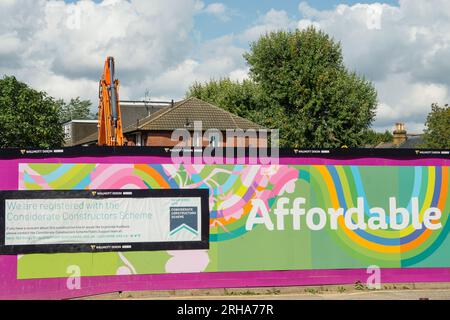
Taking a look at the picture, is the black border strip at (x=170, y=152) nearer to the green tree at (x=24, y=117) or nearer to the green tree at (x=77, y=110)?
the green tree at (x=24, y=117)

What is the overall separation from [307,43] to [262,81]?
474 centimetres

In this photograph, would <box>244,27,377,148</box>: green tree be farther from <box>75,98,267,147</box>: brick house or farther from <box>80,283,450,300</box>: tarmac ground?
<box>80,283,450,300</box>: tarmac ground

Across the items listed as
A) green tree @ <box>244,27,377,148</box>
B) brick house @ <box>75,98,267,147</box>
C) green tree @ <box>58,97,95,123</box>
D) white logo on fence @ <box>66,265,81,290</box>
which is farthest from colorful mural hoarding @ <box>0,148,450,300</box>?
green tree @ <box>58,97,95,123</box>

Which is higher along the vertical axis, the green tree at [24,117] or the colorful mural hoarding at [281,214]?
the green tree at [24,117]

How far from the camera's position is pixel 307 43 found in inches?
2100

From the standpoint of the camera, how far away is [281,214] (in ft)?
45.1

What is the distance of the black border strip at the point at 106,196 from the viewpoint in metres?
12.8

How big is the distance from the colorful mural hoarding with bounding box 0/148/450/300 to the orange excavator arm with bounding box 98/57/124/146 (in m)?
7.43

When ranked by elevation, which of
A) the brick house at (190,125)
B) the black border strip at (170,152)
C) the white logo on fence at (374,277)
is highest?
the brick house at (190,125)

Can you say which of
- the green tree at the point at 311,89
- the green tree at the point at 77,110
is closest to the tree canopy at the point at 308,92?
the green tree at the point at 311,89

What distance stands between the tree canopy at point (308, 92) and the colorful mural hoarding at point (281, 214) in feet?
114

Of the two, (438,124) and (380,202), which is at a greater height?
(438,124)
